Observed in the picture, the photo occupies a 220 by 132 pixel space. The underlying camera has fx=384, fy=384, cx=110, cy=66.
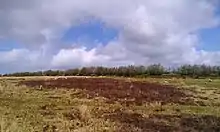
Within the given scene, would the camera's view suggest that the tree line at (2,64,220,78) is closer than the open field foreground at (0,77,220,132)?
No

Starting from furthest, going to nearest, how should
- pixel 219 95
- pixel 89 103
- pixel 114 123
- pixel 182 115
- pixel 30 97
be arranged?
pixel 219 95, pixel 30 97, pixel 89 103, pixel 182 115, pixel 114 123

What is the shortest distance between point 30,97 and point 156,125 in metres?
17.3

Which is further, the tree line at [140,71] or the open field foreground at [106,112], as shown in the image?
the tree line at [140,71]

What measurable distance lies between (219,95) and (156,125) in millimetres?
22998

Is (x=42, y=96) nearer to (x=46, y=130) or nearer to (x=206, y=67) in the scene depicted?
(x=46, y=130)

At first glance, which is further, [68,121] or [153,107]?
[153,107]

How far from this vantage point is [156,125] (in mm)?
23703

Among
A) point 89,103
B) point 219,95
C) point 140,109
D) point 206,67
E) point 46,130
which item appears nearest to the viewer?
point 46,130

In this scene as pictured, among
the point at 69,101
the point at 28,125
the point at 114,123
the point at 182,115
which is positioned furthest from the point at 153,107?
the point at 28,125

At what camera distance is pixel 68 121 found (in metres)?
23.5

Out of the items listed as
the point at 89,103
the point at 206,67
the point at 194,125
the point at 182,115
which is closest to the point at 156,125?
the point at 194,125

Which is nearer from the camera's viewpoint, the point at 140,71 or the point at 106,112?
the point at 106,112

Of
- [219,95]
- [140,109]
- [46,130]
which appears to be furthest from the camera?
[219,95]

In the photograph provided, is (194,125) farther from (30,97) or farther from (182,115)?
(30,97)
